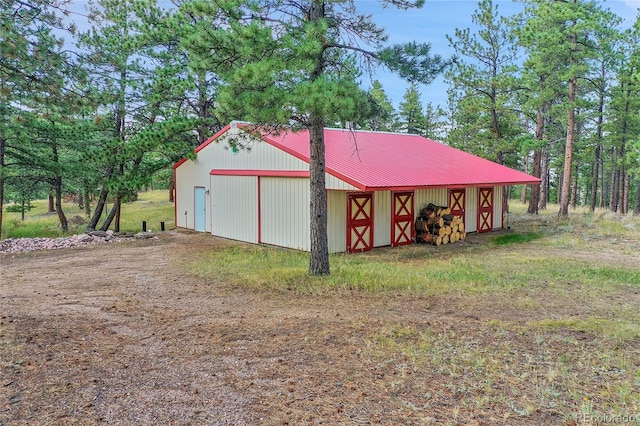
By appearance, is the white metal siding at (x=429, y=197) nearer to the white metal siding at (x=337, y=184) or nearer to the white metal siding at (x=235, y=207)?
the white metal siding at (x=337, y=184)

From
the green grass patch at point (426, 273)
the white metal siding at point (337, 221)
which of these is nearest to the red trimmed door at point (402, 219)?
the white metal siding at point (337, 221)

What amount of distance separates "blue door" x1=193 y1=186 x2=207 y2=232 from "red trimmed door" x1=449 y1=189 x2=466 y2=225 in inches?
354

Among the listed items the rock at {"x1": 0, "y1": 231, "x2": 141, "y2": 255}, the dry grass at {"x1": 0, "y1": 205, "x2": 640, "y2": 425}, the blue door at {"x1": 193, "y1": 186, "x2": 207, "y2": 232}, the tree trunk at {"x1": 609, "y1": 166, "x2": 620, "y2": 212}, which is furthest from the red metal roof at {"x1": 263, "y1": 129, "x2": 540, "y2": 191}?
the tree trunk at {"x1": 609, "y1": 166, "x2": 620, "y2": 212}

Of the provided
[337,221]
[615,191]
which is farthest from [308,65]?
[615,191]

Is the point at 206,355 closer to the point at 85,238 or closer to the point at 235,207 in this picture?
the point at 235,207

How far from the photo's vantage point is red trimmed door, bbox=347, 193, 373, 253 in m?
13.0

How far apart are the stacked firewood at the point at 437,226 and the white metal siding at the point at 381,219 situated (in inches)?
49.2

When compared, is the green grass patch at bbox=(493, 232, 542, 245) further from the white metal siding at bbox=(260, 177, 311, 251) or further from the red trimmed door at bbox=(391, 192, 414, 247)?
the white metal siding at bbox=(260, 177, 311, 251)

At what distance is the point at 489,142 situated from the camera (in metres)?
22.8

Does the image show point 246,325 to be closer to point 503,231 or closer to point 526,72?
point 503,231

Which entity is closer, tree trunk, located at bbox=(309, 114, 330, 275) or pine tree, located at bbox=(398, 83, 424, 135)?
tree trunk, located at bbox=(309, 114, 330, 275)

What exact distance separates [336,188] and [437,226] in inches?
176

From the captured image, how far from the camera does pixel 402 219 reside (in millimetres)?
14422

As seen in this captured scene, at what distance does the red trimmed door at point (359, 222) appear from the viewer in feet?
42.7
